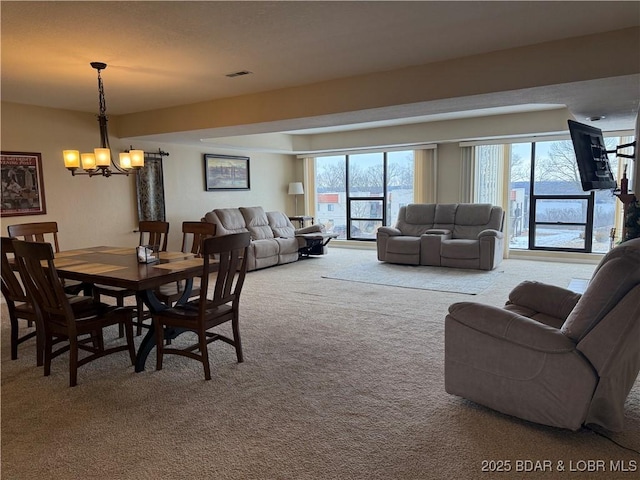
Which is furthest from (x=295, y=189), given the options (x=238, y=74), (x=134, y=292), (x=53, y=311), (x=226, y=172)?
(x=53, y=311)

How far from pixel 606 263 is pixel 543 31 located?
5.88ft

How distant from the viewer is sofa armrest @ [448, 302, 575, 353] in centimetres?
216

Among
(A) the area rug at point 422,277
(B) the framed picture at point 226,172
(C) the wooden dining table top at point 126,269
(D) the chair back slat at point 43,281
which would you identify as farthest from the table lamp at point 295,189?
(D) the chair back slat at point 43,281

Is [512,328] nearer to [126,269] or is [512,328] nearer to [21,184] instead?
[126,269]

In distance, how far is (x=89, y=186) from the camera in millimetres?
5836

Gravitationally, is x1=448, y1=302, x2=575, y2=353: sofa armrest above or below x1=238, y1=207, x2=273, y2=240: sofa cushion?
below

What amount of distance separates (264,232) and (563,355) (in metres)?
5.83

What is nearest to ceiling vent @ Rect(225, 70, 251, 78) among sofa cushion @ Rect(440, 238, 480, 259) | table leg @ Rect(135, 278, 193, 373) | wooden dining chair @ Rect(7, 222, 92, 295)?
table leg @ Rect(135, 278, 193, 373)

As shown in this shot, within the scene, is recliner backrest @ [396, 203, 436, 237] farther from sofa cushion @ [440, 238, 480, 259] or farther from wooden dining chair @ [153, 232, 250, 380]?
wooden dining chair @ [153, 232, 250, 380]

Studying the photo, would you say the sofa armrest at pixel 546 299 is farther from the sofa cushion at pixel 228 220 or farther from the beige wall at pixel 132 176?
the sofa cushion at pixel 228 220

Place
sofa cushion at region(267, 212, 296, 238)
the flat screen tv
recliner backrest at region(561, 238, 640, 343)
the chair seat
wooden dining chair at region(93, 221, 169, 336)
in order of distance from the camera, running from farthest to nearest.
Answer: sofa cushion at region(267, 212, 296, 238) < wooden dining chair at region(93, 221, 169, 336) < the chair seat < the flat screen tv < recliner backrest at region(561, 238, 640, 343)

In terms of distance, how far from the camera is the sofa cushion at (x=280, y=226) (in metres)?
7.78

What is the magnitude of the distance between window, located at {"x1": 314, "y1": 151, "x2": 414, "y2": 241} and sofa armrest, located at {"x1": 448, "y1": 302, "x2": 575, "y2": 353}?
20.9ft

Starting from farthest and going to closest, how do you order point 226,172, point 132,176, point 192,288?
point 226,172
point 132,176
point 192,288
